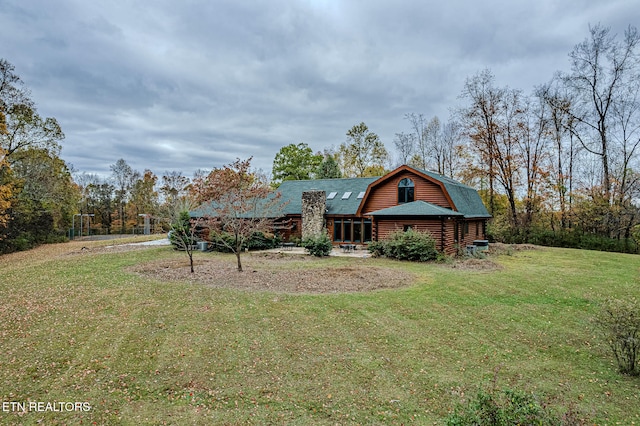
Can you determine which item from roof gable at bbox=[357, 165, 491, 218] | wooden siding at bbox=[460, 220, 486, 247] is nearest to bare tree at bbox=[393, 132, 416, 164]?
roof gable at bbox=[357, 165, 491, 218]

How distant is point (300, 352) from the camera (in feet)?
19.4

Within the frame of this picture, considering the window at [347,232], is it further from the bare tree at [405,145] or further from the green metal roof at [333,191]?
the bare tree at [405,145]

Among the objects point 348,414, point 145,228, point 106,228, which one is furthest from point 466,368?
point 106,228

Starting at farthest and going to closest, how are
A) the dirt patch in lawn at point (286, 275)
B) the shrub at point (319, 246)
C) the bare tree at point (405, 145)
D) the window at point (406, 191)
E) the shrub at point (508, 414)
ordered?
the bare tree at point (405, 145) → the window at point (406, 191) → the shrub at point (319, 246) → the dirt patch in lawn at point (286, 275) → the shrub at point (508, 414)

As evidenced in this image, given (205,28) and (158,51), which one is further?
(158,51)

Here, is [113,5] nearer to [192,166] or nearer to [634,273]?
[634,273]

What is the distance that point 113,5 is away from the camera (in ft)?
40.3

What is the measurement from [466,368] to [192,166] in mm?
40533

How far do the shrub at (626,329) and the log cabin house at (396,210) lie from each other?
11.3 metres

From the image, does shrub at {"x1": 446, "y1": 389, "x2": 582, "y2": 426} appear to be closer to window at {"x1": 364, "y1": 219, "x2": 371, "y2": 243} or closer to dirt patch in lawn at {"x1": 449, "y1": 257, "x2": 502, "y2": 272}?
dirt patch in lawn at {"x1": 449, "y1": 257, "x2": 502, "y2": 272}

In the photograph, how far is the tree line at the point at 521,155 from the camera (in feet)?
68.4

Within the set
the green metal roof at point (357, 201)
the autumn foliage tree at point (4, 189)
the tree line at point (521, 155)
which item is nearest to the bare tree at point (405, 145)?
the tree line at point (521, 155)

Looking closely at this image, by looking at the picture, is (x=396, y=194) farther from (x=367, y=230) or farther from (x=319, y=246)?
(x=319, y=246)

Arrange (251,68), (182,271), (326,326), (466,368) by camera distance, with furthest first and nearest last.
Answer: (251,68)
(182,271)
(326,326)
(466,368)
